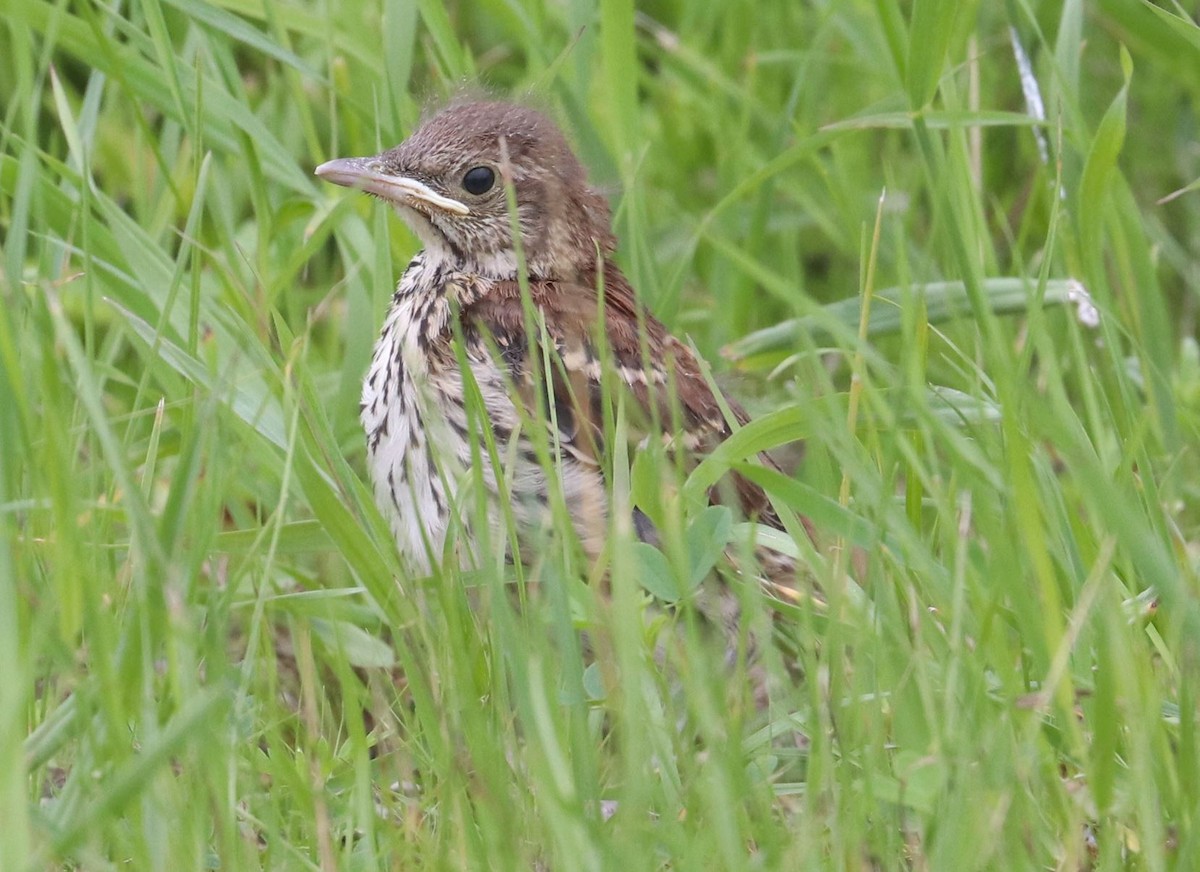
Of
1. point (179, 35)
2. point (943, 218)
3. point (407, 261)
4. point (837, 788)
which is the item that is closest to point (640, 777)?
point (837, 788)

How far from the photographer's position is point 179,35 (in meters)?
4.90

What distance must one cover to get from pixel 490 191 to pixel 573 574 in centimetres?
148

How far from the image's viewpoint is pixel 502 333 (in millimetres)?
3773

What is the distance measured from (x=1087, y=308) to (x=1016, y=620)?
146 cm

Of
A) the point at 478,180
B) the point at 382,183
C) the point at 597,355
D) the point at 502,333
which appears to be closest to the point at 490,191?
the point at 478,180

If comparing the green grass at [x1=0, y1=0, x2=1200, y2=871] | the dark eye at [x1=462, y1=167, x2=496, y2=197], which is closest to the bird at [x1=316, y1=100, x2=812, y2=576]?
the dark eye at [x1=462, y1=167, x2=496, y2=197]

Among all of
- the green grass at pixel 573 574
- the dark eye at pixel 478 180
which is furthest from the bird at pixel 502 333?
the green grass at pixel 573 574

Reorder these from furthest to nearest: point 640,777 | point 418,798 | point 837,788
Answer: point 418,798 < point 837,788 < point 640,777

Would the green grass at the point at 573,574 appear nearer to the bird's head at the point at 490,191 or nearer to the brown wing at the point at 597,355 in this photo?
the bird's head at the point at 490,191

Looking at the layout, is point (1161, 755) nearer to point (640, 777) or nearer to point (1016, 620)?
point (1016, 620)

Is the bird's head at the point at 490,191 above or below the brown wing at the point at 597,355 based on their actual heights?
above

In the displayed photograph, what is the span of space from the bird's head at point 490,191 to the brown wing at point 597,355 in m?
0.08

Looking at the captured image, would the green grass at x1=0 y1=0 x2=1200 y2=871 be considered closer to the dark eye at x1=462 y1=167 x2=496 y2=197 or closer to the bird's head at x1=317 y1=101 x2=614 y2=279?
the bird's head at x1=317 y1=101 x2=614 y2=279

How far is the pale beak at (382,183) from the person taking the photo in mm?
3852
